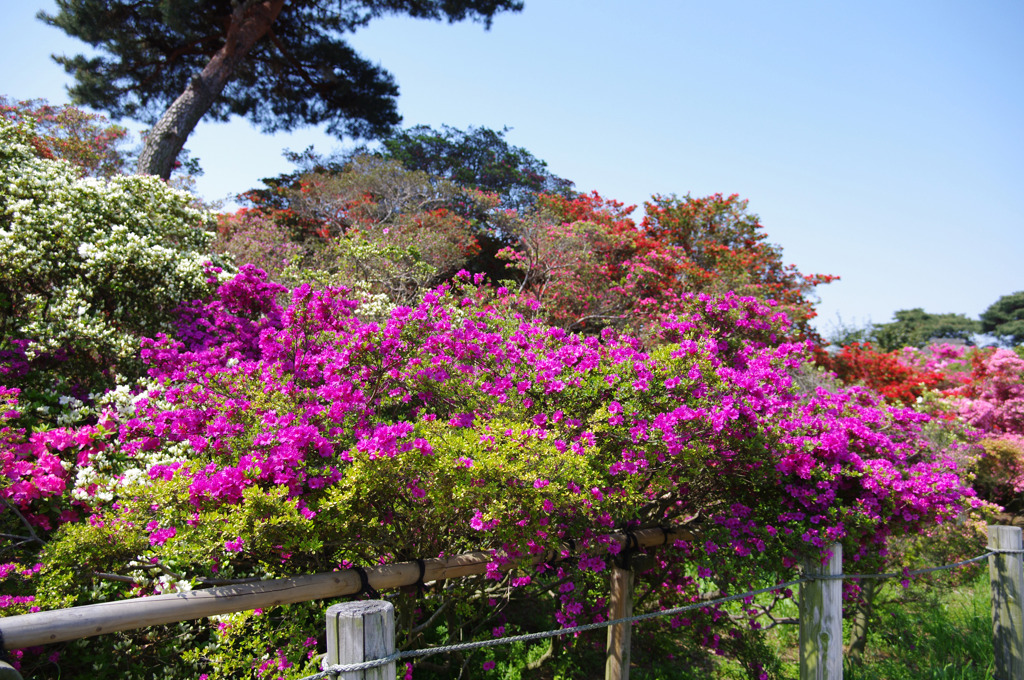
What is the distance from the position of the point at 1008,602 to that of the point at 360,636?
3.67 m

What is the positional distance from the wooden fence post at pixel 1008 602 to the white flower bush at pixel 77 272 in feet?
16.9

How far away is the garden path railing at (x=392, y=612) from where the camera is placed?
148 cm

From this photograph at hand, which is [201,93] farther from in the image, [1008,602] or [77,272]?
[1008,602]

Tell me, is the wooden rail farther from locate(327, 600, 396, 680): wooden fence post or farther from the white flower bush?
the white flower bush

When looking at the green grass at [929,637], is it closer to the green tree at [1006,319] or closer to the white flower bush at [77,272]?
the white flower bush at [77,272]

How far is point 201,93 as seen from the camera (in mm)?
8641

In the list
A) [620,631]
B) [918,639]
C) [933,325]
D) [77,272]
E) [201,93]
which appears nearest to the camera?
[620,631]

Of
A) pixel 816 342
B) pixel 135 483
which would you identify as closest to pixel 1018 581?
pixel 135 483

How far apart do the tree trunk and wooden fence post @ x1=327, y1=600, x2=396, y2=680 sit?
833 centimetres

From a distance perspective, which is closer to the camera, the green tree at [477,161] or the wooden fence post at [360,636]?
the wooden fence post at [360,636]

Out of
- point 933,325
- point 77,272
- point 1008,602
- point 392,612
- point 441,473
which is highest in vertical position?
point 933,325

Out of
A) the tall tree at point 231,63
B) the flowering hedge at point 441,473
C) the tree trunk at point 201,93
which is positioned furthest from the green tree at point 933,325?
the flowering hedge at point 441,473

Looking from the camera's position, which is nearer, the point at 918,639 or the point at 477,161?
the point at 918,639

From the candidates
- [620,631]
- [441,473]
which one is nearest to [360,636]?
[441,473]
